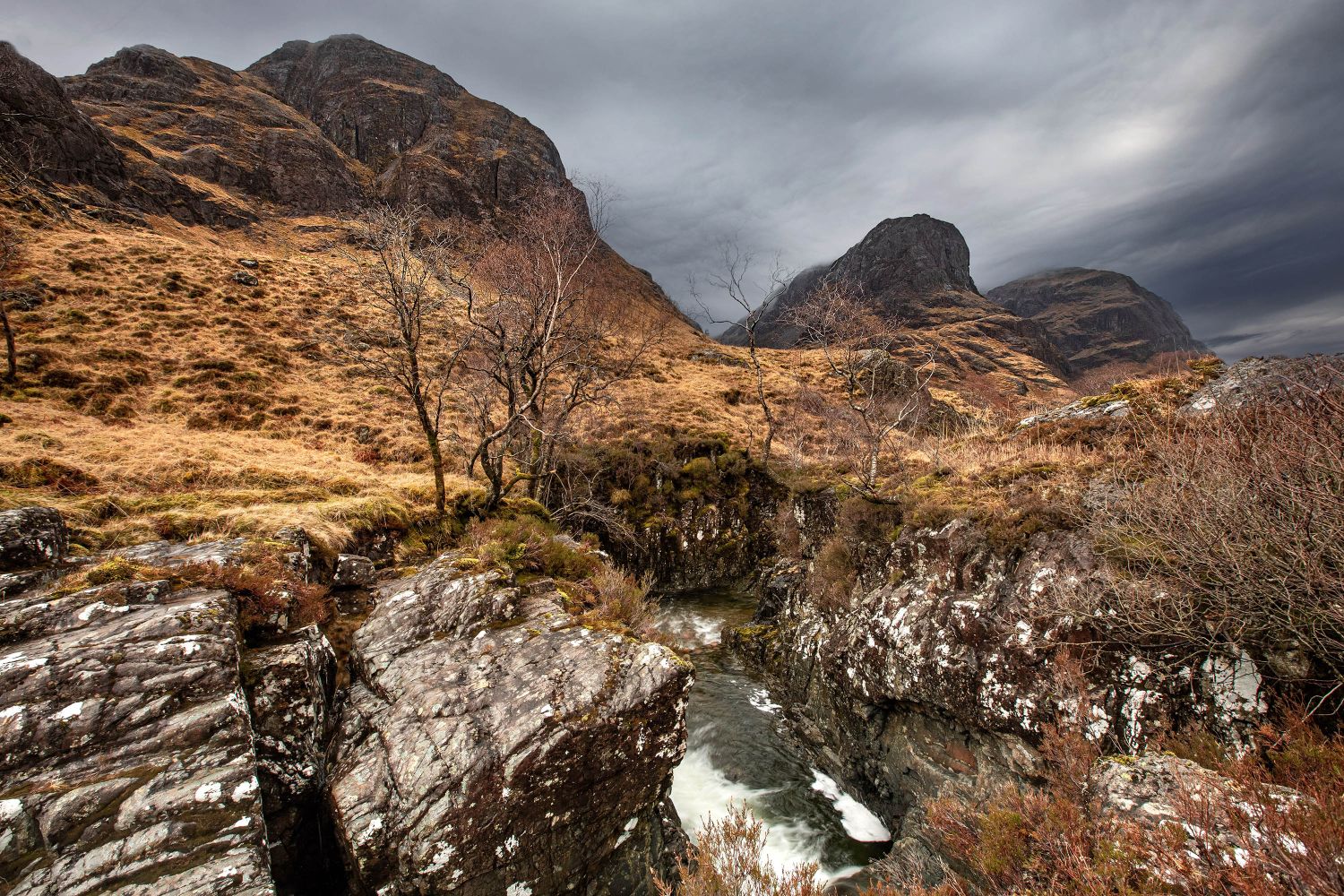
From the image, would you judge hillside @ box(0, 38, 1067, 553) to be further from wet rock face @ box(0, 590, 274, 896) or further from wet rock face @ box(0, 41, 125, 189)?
wet rock face @ box(0, 590, 274, 896)

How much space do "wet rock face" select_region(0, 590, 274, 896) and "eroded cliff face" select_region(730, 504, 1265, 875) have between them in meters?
8.69

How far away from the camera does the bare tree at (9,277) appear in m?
18.0

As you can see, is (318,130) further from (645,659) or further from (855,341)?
(645,659)

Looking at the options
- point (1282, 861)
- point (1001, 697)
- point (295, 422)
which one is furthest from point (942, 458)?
point (295, 422)

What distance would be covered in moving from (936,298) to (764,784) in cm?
14626

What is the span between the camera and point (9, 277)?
24.1m

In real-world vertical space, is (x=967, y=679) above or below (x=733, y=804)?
above

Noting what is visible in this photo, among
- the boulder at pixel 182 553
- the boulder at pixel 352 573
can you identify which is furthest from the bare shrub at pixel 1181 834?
the boulder at pixel 182 553

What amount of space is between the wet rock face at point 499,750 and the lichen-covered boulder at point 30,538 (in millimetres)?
3852

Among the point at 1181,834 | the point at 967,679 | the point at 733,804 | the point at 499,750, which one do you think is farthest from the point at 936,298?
the point at 499,750

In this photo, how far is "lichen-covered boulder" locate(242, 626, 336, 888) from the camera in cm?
505

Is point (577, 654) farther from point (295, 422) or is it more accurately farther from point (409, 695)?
point (295, 422)

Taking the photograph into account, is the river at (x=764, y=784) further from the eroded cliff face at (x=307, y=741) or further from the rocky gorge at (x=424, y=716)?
the eroded cliff face at (x=307, y=741)

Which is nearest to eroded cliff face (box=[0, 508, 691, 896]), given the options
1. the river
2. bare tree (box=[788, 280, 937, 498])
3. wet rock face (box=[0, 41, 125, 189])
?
the river
